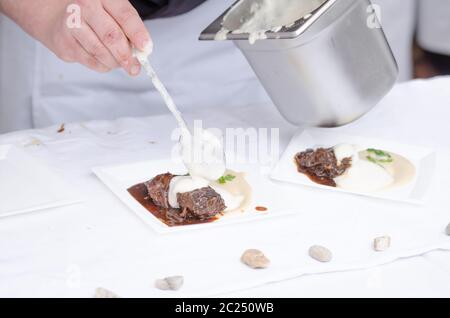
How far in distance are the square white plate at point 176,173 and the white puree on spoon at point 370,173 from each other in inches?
4.2

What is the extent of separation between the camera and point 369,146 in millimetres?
1300

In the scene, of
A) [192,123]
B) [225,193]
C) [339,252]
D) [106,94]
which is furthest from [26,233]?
[106,94]

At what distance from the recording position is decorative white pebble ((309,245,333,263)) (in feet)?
3.00

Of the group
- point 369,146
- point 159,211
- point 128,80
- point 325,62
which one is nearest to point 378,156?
point 369,146

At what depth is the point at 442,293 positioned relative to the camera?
0.86 meters

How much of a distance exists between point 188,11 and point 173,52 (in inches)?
4.1

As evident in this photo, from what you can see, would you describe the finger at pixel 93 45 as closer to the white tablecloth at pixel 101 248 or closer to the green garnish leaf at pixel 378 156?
the white tablecloth at pixel 101 248

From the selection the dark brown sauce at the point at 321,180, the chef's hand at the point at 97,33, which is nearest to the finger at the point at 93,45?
the chef's hand at the point at 97,33

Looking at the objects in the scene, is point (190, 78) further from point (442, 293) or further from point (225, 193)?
point (442, 293)

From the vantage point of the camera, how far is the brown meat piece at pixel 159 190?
1.07 m

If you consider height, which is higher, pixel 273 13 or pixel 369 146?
pixel 273 13

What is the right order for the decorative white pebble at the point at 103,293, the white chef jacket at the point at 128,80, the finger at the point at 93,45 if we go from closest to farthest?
the decorative white pebble at the point at 103,293 < the finger at the point at 93,45 < the white chef jacket at the point at 128,80

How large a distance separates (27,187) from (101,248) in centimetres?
24

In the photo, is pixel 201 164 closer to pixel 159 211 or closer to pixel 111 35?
pixel 159 211
